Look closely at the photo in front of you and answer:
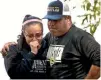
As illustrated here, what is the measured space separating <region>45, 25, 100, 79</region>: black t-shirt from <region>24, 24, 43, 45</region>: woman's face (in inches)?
7.6

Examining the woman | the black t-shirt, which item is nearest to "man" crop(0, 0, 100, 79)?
the black t-shirt

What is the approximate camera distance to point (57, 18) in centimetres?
305

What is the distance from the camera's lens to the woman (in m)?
3.06

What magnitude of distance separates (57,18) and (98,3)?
2.70 feet

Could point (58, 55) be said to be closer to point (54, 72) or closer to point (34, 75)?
point (54, 72)

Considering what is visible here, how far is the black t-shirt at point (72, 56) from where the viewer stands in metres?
2.82

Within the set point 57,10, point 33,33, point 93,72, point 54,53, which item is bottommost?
point 93,72

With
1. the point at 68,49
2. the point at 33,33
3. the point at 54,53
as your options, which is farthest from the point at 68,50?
the point at 33,33

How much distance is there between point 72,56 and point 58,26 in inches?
13.5

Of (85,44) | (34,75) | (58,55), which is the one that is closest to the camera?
(85,44)

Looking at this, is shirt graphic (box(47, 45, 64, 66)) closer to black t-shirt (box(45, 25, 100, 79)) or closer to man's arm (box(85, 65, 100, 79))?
black t-shirt (box(45, 25, 100, 79))

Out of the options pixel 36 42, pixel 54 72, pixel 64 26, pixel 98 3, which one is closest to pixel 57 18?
pixel 64 26

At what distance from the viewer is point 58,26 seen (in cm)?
303

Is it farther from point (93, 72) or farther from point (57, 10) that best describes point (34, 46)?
point (93, 72)
